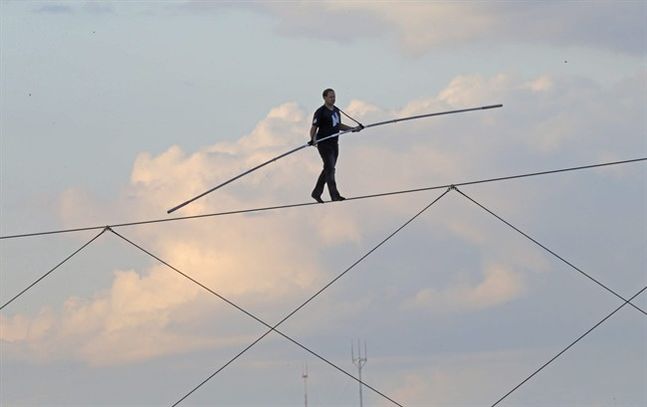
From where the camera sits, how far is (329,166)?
77.4 ft

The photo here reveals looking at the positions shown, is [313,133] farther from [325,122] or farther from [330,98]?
[330,98]

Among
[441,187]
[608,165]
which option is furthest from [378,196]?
[608,165]

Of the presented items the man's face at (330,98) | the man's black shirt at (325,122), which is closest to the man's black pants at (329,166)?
the man's black shirt at (325,122)

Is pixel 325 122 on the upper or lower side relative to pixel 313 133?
upper

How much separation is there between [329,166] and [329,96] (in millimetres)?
746

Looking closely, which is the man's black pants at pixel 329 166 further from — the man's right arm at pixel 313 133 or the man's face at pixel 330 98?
the man's face at pixel 330 98

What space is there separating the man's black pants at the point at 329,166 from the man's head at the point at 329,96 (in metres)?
0.42

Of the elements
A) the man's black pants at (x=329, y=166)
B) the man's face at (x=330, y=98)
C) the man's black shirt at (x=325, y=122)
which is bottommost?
the man's black pants at (x=329, y=166)

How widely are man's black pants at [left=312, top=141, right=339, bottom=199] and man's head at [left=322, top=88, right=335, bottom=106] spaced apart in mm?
418

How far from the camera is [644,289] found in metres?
23.7

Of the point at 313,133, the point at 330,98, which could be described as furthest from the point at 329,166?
the point at 330,98

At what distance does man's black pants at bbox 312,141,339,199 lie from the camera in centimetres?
2353

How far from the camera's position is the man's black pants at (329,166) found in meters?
23.5

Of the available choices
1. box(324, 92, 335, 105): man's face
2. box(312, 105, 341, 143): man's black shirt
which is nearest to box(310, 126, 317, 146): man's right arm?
box(312, 105, 341, 143): man's black shirt
